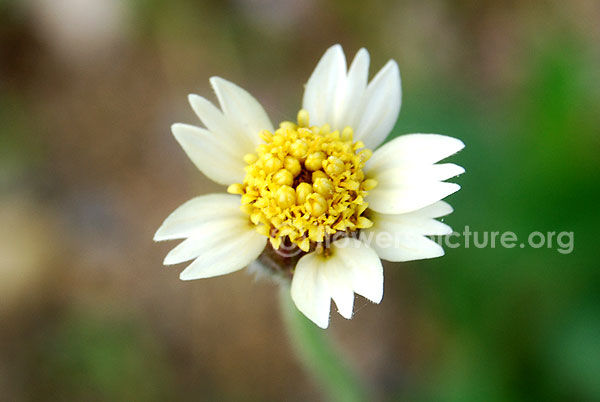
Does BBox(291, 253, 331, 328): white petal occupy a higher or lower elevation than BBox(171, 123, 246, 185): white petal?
lower

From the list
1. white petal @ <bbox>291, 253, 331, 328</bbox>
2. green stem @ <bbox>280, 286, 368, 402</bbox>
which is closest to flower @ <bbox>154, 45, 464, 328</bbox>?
white petal @ <bbox>291, 253, 331, 328</bbox>

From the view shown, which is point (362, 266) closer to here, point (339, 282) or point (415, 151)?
point (339, 282)

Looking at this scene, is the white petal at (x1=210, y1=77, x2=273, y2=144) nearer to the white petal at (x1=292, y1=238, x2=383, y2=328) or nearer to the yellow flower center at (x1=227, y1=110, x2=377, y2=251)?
the yellow flower center at (x1=227, y1=110, x2=377, y2=251)

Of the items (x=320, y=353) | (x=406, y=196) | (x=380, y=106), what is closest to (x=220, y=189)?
(x=320, y=353)

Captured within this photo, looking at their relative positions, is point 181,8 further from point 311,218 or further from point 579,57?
point 311,218

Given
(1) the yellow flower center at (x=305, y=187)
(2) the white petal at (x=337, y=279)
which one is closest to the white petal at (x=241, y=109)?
(1) the yellow flower center at (x=305, y=187)

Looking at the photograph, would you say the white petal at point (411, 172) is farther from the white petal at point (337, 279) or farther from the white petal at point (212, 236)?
the white petal at point (212, 236)

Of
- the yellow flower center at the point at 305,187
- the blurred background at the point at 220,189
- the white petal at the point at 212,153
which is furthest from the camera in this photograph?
the blurred background at the point at 220,189
